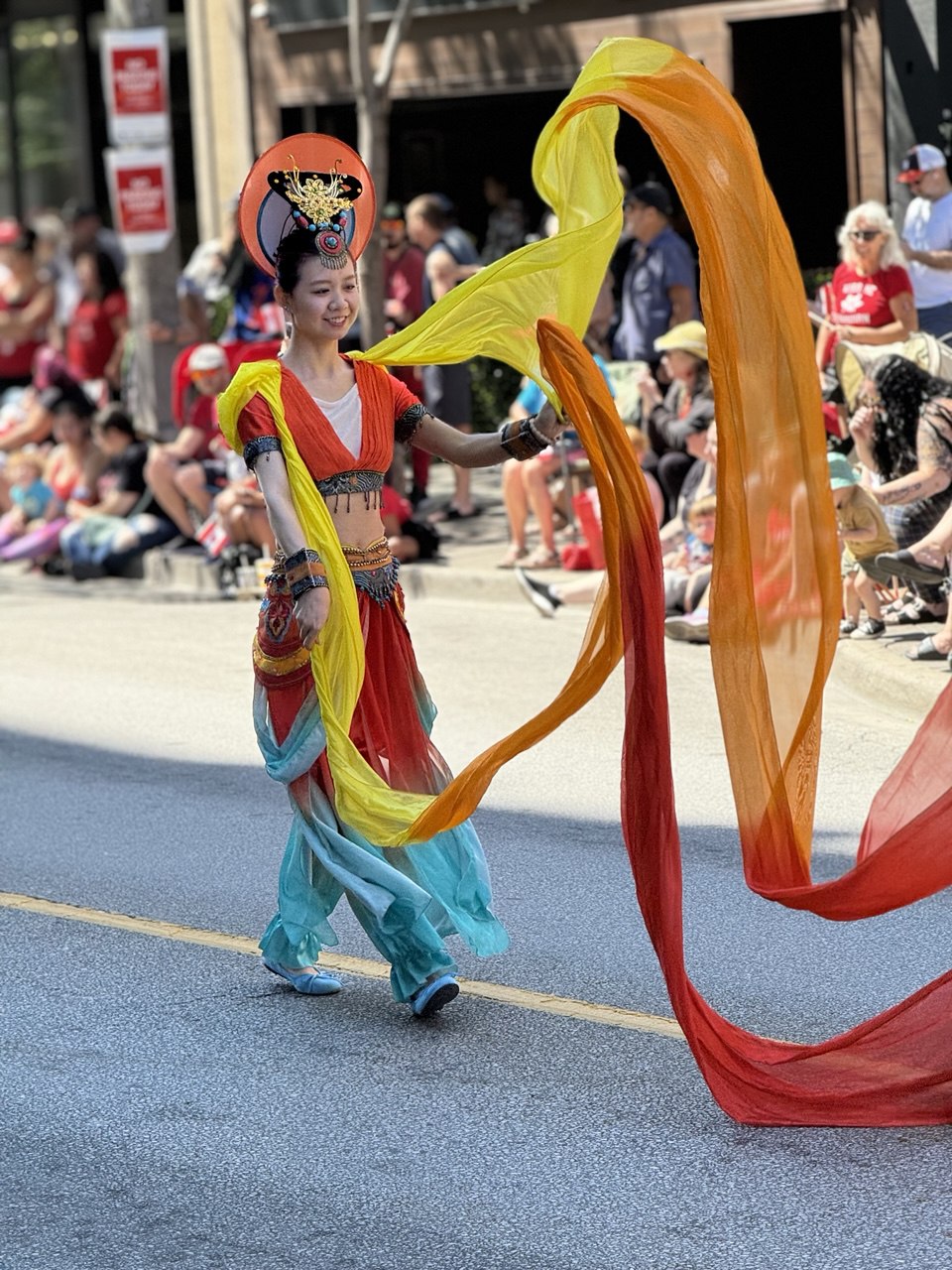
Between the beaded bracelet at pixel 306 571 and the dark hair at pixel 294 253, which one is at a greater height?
the dark hair at pixel 294 253

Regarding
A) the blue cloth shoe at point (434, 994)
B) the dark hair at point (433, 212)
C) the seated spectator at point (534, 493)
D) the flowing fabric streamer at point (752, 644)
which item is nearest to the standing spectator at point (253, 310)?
the dark hair at point (433, 212)

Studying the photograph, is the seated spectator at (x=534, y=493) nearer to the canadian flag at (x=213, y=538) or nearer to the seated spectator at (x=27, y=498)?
the canadian flag at (x=213, y=538)

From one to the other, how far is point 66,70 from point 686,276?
15949 millimetres

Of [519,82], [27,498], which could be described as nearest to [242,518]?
[27,498]

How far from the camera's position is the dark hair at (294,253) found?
5531 millimetres

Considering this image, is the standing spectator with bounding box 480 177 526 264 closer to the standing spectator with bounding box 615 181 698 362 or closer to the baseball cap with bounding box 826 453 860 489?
the standing spectator with bounding box 615 181 698 362

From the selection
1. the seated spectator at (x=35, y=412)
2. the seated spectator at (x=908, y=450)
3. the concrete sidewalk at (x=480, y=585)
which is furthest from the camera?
the seated spectator at (x=35, y=412)

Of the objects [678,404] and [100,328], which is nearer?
[678,404]

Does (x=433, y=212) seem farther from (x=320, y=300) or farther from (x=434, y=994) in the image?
(x=434, y=994)

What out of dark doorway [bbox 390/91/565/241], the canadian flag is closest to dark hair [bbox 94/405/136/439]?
the canadian flag

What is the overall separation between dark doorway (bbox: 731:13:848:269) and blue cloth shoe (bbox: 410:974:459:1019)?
12.5 meters

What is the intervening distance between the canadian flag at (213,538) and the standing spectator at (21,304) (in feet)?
20.8

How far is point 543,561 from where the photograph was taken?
13.4 metres

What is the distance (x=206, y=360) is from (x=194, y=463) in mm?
812
